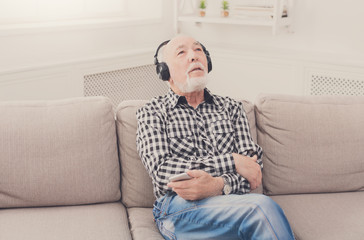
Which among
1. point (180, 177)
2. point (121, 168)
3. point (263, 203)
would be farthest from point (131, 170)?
point (263, 203)

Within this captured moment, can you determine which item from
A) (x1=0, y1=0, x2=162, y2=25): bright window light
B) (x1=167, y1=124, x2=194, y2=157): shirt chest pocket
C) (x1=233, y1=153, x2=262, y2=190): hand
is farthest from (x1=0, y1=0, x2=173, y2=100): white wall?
(x1=233, y1=153, x2=262, y2=190): hand

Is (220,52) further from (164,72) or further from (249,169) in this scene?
(249,169)

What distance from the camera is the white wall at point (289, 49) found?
3.21 metres

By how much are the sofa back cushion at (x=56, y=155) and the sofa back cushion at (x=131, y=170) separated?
0.03 m

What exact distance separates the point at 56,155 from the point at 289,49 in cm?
222

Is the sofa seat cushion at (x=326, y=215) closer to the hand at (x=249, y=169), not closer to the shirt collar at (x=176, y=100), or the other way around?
the hand at (x=249, y=169)

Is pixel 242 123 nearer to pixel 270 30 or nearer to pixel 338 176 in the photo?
pixel 338 176

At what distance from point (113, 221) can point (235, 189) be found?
1.52 ft

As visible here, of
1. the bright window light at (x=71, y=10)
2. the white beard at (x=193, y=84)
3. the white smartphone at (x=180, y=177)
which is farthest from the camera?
the bright window light at (x=71, y=10)

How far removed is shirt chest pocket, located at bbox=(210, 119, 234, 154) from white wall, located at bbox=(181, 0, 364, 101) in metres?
1.61

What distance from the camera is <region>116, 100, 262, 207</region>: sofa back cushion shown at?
1.89 m

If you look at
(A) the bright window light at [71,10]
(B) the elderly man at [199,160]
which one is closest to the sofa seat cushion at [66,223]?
(B) the elderly man at [199,160]

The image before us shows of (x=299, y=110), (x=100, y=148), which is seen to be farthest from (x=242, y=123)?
(x=100, y=148)

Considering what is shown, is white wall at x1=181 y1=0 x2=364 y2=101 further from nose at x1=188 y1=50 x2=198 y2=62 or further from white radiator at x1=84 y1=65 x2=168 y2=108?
nose at x1=188 y1=50 x2=198 y2=62
